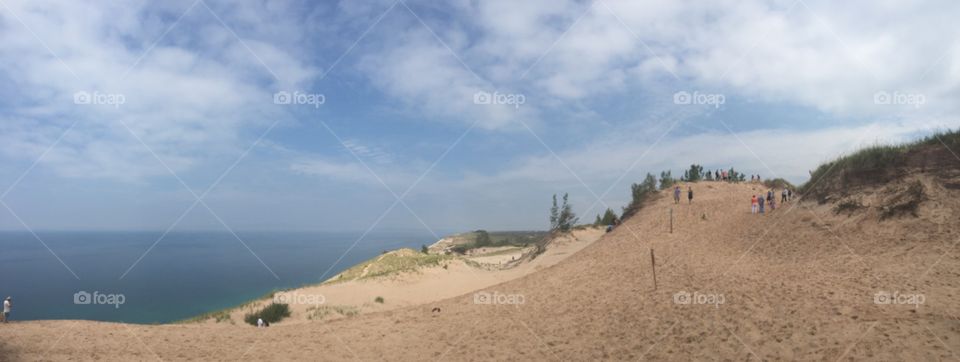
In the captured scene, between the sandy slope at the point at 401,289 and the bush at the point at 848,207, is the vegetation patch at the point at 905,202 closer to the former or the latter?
the bush at the point at 848,207

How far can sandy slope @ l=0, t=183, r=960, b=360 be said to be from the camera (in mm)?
9828

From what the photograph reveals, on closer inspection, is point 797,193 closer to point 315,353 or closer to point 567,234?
point 567,234

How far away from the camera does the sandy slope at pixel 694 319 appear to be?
387 inches

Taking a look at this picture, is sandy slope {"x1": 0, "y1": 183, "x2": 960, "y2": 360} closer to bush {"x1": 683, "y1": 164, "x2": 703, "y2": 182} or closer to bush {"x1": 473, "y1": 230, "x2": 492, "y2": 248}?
bush {"x1": 683, "y1": 164, "x2": 703, "y2": 182}

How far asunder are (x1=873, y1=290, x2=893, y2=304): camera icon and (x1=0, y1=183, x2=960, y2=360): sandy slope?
8.9 inches

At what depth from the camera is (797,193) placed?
2486cm

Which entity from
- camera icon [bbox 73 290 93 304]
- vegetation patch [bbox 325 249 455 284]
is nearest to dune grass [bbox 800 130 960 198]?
vegetation patch [bbox 325 249 455 284]

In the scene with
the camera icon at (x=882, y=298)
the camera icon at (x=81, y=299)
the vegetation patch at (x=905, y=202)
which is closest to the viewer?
the camera icon at (x=882, y=298)

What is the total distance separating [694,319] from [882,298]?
4.25 m

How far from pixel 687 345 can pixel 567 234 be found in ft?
88.2

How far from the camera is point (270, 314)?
69.4 ft

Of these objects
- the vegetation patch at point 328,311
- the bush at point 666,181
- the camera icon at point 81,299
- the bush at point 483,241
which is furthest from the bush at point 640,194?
the camera icon at point 81,299

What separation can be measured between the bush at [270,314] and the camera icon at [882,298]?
2207 centimetres

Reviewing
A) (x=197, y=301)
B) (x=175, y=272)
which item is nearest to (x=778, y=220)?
(x=197, y=301)
